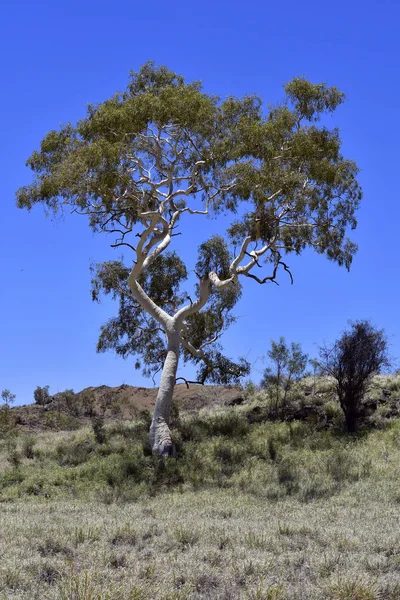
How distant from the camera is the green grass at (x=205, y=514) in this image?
757cm

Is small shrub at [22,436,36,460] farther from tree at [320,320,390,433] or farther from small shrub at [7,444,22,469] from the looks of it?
tree at [320,320,390,433]

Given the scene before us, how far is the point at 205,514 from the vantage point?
41.0ft

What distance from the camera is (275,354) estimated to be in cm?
2466

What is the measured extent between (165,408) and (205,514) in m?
7.83

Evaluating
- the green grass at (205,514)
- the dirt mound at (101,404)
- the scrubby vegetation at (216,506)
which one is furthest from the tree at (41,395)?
the green grass at (205,514)

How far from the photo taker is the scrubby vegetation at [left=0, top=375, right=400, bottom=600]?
25.1ft

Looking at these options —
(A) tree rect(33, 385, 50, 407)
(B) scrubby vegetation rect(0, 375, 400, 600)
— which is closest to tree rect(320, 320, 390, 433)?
(B) scrubby vegetation rect(0, 375, 400, 600)

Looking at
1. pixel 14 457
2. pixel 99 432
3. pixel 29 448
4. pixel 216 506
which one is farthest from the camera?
pixel 99 432

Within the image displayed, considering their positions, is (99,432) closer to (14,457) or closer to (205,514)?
(14,457)

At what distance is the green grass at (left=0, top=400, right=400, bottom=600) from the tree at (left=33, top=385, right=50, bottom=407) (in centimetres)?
1116

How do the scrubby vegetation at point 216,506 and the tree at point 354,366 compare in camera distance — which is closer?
the scrubby vegetation at point 216,506

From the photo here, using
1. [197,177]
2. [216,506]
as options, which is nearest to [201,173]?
[197,177]

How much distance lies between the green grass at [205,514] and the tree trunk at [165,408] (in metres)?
0.55

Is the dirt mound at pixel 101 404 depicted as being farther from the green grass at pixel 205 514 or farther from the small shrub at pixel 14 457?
the small shrub at pixel 14 457
